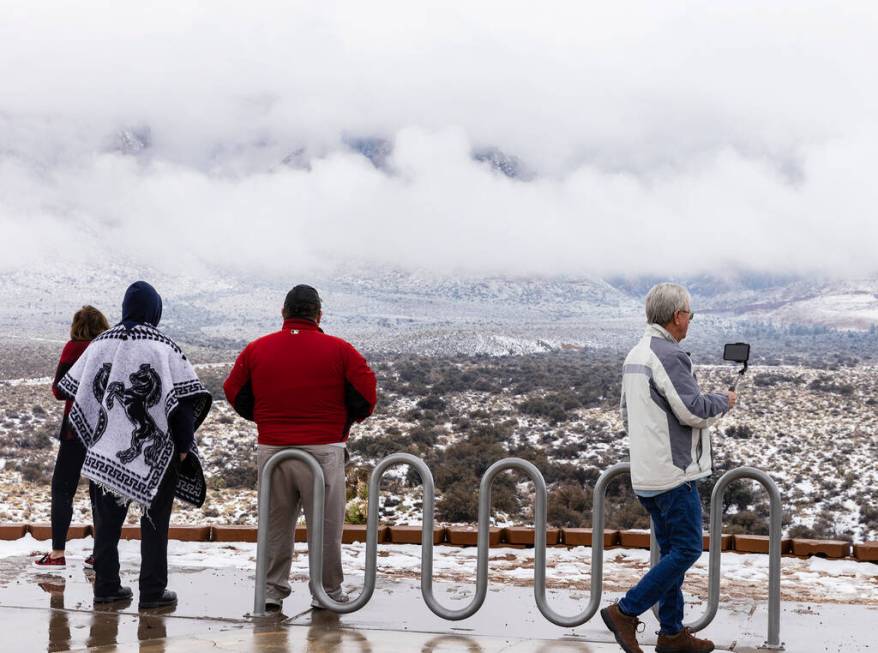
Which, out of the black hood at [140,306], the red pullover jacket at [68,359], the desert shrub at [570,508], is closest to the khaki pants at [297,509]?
the black hood at [140,306]

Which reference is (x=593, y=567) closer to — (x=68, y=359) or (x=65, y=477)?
(x=65, y=477)

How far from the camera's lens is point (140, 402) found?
18.8 ft

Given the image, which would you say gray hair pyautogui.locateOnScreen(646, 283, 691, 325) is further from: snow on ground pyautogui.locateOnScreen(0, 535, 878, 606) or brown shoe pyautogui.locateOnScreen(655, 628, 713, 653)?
snow on ground pyautogui.locateOnScreen(0, 535, 878, 606)

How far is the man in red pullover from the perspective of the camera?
5570mm

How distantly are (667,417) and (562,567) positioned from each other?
306 cm

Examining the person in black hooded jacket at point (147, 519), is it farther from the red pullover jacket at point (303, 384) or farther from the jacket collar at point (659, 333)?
the jacket collar at point (659, 333)

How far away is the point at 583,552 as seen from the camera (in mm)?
8000

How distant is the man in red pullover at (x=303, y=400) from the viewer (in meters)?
5.57

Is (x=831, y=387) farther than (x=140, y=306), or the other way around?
(x=831, y=387)

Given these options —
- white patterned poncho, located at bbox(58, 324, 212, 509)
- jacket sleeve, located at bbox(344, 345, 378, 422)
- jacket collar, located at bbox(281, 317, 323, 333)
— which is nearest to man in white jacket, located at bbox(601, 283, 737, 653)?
jacket sleeve, located at bbox(344, 345, 378, 422)

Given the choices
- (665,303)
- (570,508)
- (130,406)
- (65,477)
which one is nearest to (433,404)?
(570,508)

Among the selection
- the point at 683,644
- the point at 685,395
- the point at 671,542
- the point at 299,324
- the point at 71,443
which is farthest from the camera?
the point at 71,443

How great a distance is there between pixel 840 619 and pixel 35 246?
204m

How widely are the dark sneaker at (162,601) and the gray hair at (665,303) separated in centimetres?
302
